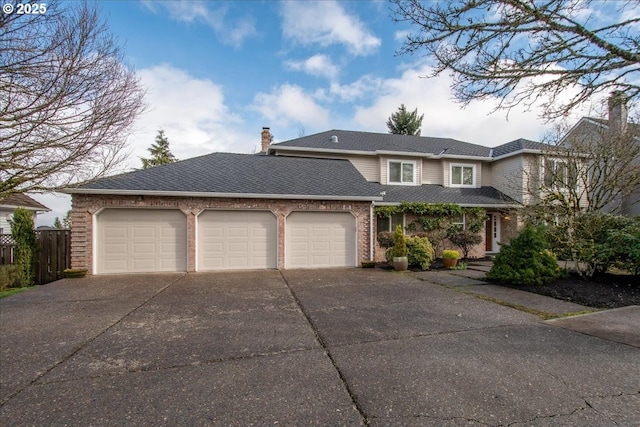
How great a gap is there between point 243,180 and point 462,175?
11.6m

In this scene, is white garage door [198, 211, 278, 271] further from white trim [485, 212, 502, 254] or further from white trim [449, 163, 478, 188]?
white trim [485, 212, 502, 254]

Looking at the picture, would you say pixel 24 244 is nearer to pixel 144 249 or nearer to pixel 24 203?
pixel 144 249

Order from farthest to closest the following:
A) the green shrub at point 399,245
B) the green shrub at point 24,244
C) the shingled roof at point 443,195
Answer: the shingled roof at point 443,195 → the green shrub at point 399,245 → the green shrub at point 24,244

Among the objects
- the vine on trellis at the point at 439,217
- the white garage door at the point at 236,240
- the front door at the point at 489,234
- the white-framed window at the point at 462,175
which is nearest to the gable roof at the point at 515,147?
the white-framed window at the point at 462,175

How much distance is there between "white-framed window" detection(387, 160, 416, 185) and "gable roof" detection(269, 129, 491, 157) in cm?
61

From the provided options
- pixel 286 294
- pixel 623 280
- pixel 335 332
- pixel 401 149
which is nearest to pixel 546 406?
pixel 335 332

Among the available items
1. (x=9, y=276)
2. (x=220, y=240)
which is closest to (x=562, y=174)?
(x=220, y=240)

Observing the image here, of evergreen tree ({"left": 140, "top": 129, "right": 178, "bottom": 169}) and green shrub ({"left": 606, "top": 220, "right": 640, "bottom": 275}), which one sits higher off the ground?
evergreen tree ({"left": 140, "top": 129, "right": 178, "bottom": 169})

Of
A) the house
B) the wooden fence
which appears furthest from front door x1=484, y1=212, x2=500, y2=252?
the wooden fence

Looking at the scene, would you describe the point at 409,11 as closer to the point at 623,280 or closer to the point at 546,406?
the point at 546,406

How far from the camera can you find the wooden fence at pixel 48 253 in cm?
902

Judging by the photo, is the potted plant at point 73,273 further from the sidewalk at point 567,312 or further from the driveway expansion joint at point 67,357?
the sidewalk at point 567,312

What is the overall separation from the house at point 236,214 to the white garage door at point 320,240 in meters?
0.04

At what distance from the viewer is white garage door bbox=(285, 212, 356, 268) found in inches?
420
